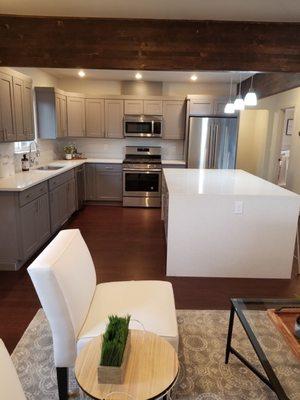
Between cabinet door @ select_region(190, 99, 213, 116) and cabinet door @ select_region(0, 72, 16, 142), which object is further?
cabinet door @ select_region(190, 99, 213, 116)

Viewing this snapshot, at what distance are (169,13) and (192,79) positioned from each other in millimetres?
3286

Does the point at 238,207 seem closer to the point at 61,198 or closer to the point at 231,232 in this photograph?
the point at 231,232

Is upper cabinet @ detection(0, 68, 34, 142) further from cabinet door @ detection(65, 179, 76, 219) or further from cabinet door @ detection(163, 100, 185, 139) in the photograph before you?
cabinet door @ detection(163, 100, 185, 139)

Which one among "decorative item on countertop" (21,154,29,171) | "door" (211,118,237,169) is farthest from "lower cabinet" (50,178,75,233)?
"door" (211,118,237,169)

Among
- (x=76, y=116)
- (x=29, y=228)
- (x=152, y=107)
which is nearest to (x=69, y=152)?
(x=76, y=116)

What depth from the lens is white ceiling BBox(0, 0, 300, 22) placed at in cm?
251

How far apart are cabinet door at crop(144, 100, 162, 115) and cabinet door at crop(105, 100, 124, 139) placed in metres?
0.50

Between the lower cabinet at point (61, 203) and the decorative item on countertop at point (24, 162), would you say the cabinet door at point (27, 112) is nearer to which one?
the decorative item on countertop at point (24, 162)

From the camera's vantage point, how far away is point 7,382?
0.92 metres

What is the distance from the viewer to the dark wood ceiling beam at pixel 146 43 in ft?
9.38

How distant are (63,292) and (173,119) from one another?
508cm

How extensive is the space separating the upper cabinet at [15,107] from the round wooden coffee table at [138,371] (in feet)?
9.03

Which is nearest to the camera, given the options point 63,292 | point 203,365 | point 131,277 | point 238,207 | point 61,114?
point 63,292

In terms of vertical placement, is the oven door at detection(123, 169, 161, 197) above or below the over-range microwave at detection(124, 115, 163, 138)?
below
